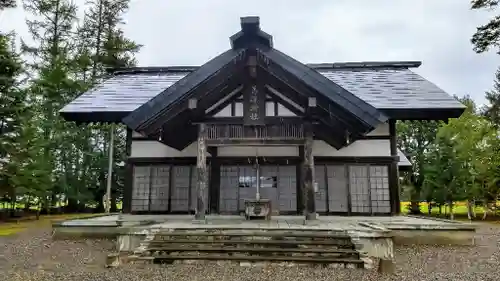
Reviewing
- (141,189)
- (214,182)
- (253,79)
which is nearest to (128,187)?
(141,189)

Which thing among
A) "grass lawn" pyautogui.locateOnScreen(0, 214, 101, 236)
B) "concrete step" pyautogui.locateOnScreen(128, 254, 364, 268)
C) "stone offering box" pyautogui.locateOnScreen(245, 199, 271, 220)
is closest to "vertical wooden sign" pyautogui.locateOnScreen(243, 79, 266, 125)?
"stone offering box" pyautogui.locateOnScreen(245, 199, 271, 220)

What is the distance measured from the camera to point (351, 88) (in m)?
13.4

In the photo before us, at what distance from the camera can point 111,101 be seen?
12.9 m

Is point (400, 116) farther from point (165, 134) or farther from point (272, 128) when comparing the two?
Answer: point (165, 134)

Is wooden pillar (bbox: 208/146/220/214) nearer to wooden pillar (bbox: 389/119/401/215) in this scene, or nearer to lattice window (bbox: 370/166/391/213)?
lattice window (bbox: 370/166/391/213)

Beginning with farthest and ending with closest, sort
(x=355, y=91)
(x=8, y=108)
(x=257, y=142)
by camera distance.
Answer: (x=8, y=108)
(x=355, y=91)
(x=257, y=142)

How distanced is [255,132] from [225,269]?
4215mm

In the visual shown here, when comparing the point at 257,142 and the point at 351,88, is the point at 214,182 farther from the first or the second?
the point at 351,88

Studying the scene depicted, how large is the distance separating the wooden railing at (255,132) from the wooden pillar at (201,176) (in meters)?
0.26

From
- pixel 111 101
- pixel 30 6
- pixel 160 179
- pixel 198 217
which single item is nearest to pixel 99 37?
pixel 30 6

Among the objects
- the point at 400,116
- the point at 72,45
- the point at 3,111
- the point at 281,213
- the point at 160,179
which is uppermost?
the point at 72,45

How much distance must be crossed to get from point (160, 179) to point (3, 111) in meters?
9.50

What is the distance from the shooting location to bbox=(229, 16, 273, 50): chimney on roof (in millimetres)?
8242

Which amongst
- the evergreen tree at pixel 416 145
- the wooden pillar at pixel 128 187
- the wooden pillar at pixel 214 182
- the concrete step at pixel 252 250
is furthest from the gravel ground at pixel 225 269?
the evergreen tree at pixel 416 145
